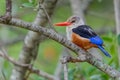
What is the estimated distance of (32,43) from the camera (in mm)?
3984

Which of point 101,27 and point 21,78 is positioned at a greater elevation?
point 21,78

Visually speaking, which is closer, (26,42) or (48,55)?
(26,42)

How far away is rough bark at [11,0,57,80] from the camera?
12.7ft

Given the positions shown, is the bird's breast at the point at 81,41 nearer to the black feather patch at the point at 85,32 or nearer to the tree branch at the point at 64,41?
the black feather patch at the point at 85,32

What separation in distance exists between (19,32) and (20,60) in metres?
2.52

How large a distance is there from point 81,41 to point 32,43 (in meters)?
0.67

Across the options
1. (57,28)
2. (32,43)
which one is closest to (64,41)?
(32,43)

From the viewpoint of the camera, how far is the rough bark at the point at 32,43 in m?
3.88

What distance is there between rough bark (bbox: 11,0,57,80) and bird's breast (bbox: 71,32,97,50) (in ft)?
1.60

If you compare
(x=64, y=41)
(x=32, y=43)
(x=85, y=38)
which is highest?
(x=64, y=41)

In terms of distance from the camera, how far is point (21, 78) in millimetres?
4035

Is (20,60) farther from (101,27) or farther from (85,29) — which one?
(101,27)

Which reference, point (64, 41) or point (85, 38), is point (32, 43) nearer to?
point (85, 38)

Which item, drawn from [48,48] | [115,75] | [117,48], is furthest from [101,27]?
[115,75]
